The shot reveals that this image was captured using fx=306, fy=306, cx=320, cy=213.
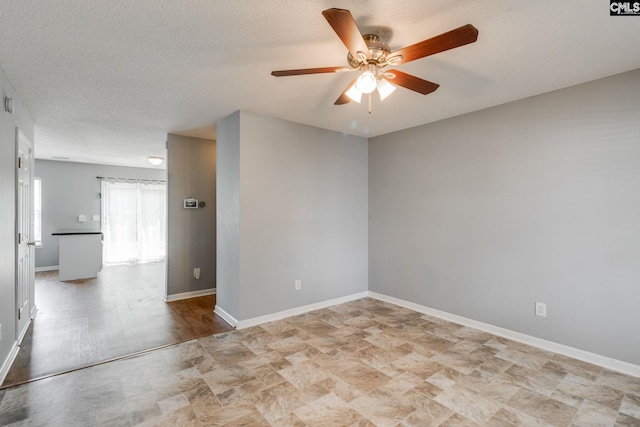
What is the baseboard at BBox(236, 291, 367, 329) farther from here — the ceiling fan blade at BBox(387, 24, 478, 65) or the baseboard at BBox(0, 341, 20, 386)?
the ceiling fan blade at BBox(387, 24, 478, 65)

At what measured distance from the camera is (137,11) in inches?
68.3

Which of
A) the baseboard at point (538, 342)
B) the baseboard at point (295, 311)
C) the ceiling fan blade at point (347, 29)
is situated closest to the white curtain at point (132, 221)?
the baseboard at point (295, 311)

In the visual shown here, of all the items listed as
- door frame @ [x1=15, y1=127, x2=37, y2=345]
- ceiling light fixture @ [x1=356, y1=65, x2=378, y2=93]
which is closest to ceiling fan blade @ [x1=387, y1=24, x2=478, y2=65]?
ceiling light fixture @ [x1=356, y1=65, x2=378, y2=93]

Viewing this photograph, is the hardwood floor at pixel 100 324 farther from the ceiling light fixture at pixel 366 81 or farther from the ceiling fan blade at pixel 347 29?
the ceiling fan blade at pixel 347 29

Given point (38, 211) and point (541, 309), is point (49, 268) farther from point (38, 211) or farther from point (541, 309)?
point (541, 309)

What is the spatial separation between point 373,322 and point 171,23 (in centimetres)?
339

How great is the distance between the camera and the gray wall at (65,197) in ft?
21.9

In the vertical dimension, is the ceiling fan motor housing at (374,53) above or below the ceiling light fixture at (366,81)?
above

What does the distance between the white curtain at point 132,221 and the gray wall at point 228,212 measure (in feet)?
13.1

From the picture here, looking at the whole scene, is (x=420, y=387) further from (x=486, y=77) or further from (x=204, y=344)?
(x=486, y=77)

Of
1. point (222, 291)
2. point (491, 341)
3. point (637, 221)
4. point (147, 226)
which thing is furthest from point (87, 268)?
point (637, 221)

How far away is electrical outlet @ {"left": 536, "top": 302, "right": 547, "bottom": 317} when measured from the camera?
2.94 m

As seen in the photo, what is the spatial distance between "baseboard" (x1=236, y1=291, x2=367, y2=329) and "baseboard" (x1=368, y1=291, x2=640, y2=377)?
72cm

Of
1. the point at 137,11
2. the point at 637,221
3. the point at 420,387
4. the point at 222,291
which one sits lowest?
the point at 420,387
